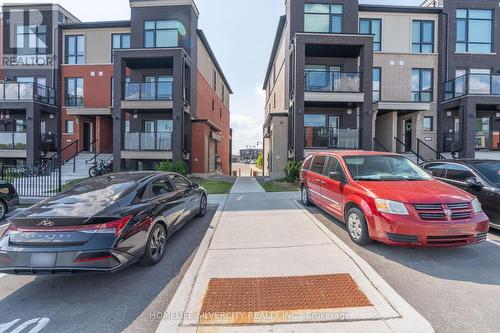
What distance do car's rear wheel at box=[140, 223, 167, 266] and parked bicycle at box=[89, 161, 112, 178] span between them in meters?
Answer: 12.7

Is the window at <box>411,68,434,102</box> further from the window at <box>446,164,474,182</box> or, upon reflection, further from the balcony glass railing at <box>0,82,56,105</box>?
the balcony glass railing at <box>0,82,56,105</box>

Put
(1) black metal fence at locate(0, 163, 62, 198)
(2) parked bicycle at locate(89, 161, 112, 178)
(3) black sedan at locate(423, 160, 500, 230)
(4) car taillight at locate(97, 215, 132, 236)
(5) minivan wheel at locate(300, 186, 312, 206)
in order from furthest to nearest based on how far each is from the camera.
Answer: (2) parked bicycle at locate(89, 161, 112, 178) → (1) black metal fence at locate(0, 163, 62, 198) → (5) minivan wheel at locate(300, 186, 312, 206) → (3) black sedan at locate(423, 160, 500, 230) → (4) car taillight at locate(97, 215, 132, 236)

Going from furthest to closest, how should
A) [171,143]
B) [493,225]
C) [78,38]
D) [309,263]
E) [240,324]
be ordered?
[78,38]
[171,143]
[493,225]
[309,263]
[240,324]

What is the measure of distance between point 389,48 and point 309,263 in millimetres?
19213

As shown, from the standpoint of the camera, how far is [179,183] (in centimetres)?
652

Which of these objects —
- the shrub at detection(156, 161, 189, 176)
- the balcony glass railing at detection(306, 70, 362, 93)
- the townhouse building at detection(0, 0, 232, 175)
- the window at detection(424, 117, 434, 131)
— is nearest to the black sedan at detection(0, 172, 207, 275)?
the shrub at detection(156, 161, 189, 176)

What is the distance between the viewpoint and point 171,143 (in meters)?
16.3

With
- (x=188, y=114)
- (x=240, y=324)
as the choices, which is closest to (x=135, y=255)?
(x=240, y=324)

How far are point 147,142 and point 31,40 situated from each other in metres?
14.4

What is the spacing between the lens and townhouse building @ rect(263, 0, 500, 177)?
49.5ft

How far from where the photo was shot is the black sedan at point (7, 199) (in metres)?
7.68

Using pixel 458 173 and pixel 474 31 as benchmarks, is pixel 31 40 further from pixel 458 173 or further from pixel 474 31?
pixel 474 31

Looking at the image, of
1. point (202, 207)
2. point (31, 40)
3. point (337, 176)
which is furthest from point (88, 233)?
point (31, 40)

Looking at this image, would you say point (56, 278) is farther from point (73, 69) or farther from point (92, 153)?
point (73, 69)
